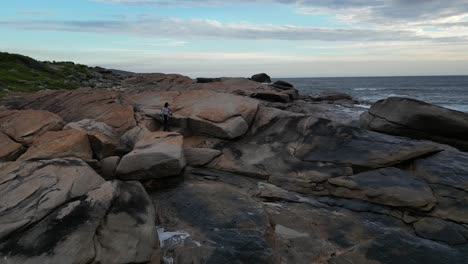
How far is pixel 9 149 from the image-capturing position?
14.1 metres

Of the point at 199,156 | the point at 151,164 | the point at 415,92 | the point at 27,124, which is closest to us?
the point at 151,164

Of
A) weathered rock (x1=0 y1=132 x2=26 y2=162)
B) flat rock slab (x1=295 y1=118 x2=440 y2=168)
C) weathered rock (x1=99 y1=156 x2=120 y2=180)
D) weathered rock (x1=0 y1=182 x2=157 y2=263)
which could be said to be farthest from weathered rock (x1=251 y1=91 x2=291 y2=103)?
weathered rock (x1=0 y1=182 x2=157 y2=263)

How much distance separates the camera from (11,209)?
9312mm

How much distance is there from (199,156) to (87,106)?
7.25m

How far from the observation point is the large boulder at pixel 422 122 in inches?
621

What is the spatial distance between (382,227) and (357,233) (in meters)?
0.81

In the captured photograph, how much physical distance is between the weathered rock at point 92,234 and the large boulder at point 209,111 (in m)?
6.86

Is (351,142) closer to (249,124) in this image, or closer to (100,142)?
(249,124)

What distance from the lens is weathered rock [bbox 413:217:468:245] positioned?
1044 centimetres

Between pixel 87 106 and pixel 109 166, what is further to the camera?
pixel 87 106

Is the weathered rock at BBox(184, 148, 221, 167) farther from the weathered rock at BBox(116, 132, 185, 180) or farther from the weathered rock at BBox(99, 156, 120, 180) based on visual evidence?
the weathered rock at BBox(99, 156, 120, 180)

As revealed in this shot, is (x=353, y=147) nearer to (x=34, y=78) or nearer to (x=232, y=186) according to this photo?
(x=232, y=186)

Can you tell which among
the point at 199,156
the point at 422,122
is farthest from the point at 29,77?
the point at 422,122

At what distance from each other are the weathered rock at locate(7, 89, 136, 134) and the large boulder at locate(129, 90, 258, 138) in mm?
1154
